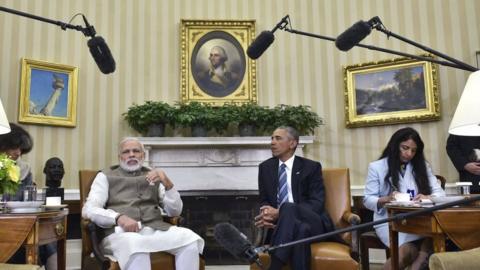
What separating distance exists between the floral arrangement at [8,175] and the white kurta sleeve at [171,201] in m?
1.14

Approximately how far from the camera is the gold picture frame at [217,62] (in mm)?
5441

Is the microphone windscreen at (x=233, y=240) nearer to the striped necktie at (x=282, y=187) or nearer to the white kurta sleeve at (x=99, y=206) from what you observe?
the white kurta sleeve at (x=99, y=206)

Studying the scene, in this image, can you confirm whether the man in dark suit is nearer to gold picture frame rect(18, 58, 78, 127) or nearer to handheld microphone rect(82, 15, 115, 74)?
handheld microphone rect(82, 15, 115, 74)

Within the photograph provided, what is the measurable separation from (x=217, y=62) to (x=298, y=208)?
2.78m

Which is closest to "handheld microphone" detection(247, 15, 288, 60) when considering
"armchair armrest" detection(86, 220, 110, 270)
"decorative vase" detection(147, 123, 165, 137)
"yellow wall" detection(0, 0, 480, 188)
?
"armchair armrest" detection(86, 220, 110, 270)

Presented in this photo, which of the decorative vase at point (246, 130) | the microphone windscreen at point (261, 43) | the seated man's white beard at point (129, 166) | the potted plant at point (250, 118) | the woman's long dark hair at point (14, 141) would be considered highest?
the microphone windscreen at point (261, 43)

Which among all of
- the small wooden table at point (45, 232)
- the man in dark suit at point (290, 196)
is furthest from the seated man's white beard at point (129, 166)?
the man in dark suit at point (290, 196)

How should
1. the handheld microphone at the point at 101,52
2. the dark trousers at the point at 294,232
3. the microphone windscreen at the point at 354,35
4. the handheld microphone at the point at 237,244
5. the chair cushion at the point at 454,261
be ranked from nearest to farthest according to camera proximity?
the handheld microphone at the point at 237,244 → the chair cushion at the point at 454,261 → the microphone windscreen at the point at 354,35 → the handheld microphone at the point at 101,52 → the dark trousers at the point at 294,232

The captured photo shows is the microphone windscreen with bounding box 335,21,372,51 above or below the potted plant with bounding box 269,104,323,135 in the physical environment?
above

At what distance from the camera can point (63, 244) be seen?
314cm

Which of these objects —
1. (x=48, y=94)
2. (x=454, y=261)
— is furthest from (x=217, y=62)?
(x=454, y=261)

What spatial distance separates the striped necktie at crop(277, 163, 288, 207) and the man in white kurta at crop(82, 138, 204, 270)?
685 millimetres

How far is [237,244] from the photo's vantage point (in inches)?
59.4

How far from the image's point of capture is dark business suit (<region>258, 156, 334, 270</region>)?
2.87 metres
